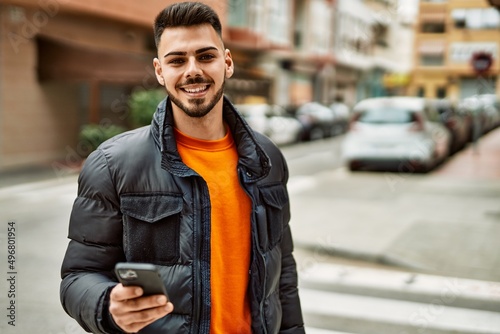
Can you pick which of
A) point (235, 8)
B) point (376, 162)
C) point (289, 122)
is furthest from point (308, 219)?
point (235, 8)

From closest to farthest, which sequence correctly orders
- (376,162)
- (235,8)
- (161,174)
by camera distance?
(161,174)
(376,162)
(235,8)

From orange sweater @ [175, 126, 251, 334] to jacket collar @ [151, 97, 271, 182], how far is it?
2.1 inches

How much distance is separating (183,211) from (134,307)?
384 millimetres

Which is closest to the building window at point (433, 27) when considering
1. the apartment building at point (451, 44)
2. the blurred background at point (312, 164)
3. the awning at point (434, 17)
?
the apartment building at point (451, 44)

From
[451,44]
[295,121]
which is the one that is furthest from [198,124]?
[451,44]

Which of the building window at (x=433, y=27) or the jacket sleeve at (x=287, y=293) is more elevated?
the building window at (x=433, y=27)

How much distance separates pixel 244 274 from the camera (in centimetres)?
205

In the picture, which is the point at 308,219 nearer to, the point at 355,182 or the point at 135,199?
the point at 355,182

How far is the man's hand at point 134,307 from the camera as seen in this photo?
162 cm

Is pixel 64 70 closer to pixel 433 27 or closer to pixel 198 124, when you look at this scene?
pixel 198 124

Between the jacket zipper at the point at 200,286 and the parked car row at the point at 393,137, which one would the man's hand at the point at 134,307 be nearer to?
the jacket zipper at the point at 200,286

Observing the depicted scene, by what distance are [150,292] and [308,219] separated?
7873 millimetres

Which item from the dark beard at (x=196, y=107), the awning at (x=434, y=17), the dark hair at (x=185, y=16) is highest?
the awning at (x=434, y=17)

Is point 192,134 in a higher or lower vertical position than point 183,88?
lower
